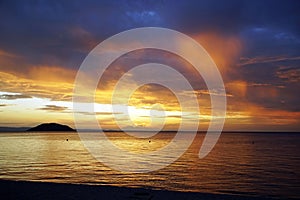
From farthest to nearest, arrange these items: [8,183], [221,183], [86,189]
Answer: [221,183]
[8,183]
[86,189]

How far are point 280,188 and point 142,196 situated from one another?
1772 cm

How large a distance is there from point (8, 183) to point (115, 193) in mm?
9471

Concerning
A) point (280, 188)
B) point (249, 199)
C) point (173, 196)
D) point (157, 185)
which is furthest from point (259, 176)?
point (173, 196)

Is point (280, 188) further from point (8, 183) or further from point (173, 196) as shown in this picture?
point (8, 183)

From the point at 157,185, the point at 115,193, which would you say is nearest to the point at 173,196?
the point at 115,193

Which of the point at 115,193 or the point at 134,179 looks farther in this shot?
the point at 134,179

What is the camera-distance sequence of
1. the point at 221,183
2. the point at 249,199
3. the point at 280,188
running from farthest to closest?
the point at 221,183 < the point at 280,188 < the point at 249,199

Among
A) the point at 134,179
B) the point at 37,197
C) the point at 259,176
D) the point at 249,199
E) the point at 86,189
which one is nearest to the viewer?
the point at 37,197

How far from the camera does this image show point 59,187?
20.8m

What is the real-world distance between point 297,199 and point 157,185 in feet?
42.1

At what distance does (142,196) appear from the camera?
59.6ft

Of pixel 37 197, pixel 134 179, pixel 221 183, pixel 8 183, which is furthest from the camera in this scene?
pixel 134 179

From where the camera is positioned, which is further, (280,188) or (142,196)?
(280,188)

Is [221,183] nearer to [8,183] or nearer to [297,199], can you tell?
[297,199]
